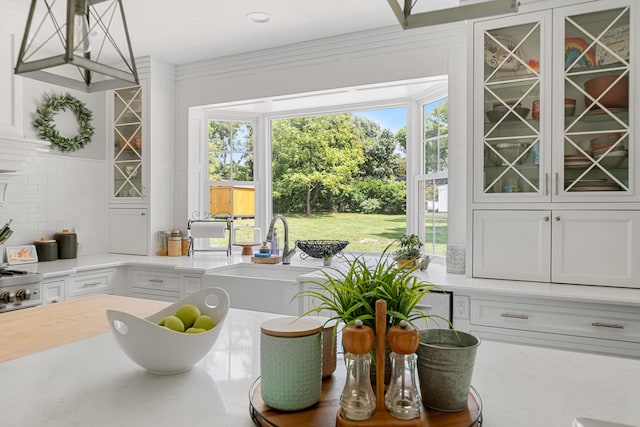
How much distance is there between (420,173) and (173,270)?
6.98 ft

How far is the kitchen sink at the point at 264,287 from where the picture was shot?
3.03m

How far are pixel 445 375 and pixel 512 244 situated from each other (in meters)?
2.02

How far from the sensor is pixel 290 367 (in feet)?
2.86

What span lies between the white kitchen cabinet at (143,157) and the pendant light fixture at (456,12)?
3.30 meters

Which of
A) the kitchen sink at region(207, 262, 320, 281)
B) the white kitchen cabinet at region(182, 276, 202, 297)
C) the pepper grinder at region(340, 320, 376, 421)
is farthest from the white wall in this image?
the pepper grinder at region(340, 320, 376, 421)

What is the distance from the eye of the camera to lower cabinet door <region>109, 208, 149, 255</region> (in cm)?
406

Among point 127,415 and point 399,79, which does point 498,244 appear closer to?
point 399,79

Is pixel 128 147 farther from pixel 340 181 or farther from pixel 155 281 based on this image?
pixel 340 181

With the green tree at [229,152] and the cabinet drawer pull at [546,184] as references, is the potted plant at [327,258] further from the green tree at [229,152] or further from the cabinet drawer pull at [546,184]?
the cabinet drawer pull at [546,184]

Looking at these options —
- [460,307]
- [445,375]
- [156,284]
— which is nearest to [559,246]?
[460,307]

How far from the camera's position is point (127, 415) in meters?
0.88

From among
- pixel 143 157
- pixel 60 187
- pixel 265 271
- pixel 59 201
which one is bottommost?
pixel 265 271

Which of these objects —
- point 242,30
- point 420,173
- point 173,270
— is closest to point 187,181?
point 173,270

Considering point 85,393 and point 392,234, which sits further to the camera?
point 392,234
